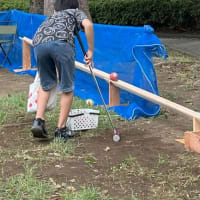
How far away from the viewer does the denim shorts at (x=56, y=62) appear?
4.75 m

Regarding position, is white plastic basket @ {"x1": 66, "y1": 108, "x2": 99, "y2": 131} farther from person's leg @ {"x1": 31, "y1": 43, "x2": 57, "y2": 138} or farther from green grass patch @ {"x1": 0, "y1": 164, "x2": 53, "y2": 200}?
green grass patch @ {"x1": 0, "y1": 164, "x2": 53, "y2": 200}

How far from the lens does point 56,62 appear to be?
4.79 m

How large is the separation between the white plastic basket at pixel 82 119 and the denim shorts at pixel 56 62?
50cm

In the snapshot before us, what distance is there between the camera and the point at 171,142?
5.02 meters

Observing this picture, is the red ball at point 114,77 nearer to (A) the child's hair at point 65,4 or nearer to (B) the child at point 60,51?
(B) the child at point 60,51

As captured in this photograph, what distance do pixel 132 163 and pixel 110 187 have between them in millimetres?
567

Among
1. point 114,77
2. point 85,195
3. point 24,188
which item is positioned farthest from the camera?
point 114,77

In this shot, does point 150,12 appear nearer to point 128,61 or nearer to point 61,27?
point 128,61

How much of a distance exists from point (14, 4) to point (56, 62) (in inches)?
793

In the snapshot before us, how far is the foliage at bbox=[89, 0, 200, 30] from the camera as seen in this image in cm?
2041

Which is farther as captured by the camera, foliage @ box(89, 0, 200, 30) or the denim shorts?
foliage @ box(89, 0, 200, 30)

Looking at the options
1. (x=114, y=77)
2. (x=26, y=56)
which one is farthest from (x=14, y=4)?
(x=114, y=77)

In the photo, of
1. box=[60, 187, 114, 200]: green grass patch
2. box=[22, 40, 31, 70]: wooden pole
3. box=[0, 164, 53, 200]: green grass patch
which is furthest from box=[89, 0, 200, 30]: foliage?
box=[60, 187, 114, 200]: green grass patch

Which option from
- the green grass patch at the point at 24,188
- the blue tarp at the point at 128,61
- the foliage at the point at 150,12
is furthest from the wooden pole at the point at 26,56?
the foliage at the point at 150,12
